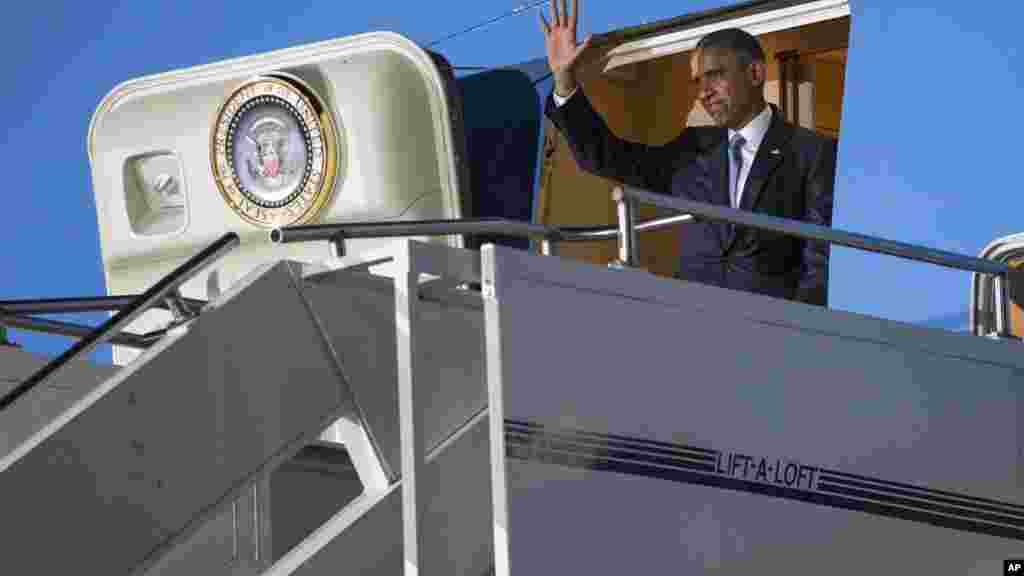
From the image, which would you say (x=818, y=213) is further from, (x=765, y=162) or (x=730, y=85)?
(x=730, y=85)

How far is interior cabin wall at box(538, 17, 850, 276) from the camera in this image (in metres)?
8.55

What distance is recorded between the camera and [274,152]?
8.32 metres

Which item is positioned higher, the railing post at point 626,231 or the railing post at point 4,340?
the railing post at point 626,231

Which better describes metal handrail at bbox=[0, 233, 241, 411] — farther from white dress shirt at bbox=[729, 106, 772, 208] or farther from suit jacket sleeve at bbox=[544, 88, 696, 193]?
white dress shirt at bbox=[729, 106, 772, 208]

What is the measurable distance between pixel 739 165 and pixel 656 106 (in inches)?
92.8

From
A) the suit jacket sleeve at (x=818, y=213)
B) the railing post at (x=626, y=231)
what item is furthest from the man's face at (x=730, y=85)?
the railing post at (x=626, y=231)

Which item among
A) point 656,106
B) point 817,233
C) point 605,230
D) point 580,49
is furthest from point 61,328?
point 656,106

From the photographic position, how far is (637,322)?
18.6 ft

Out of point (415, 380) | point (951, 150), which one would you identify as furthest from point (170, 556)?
point (951, 150)

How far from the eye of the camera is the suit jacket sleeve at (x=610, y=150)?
732 cm

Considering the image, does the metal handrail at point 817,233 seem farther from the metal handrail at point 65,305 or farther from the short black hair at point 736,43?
the metal handrail at point 65,305

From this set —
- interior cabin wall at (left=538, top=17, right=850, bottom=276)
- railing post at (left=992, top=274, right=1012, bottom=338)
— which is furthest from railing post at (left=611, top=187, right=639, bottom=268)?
interior cabin wall at (left=538, top=17, right=850, bottom=276)

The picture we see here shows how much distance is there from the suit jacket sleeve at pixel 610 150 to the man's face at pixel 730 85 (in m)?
0.36

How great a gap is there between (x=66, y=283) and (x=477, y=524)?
5573 mm
